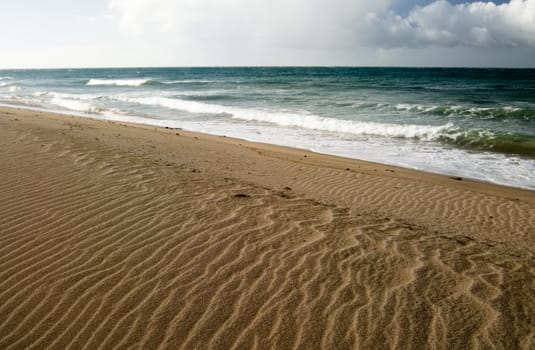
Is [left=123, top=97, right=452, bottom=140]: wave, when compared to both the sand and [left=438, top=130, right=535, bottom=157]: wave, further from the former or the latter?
the sand

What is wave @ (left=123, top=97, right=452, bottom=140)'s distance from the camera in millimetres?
14671

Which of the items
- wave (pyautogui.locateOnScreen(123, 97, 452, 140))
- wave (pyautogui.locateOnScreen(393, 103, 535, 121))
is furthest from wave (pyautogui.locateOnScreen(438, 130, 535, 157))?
wave (pyautogui.locateOnScreen(393, 103, 535, 121))

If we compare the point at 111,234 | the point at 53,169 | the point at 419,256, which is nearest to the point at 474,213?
the point at 419,256

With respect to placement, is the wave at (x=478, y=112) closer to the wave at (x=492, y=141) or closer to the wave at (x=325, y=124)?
the wave at (x=325, y=124)

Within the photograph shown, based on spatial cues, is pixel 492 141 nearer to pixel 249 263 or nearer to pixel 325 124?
pixel 325 124

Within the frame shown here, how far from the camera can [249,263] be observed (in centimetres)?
392

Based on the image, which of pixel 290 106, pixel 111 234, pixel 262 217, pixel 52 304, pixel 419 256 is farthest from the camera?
pixel 290 106

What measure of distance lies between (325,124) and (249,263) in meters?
13.6

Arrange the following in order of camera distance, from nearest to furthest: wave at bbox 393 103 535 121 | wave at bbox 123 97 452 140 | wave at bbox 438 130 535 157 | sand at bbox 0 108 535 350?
sand at bbox 0 108 535 350, wave at bbox 438 130 535 157, wave at bbox 123 97 452 140, wave at bbox 393 103 535 121

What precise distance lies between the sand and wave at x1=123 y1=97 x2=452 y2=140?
7.70 metres

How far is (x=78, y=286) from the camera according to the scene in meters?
3.45

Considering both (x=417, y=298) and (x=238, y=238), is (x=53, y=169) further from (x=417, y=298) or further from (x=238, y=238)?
(x=417, y=298)

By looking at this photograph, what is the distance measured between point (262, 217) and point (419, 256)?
6.87 ft

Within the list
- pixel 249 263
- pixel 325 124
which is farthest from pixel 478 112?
pixel 249 263
